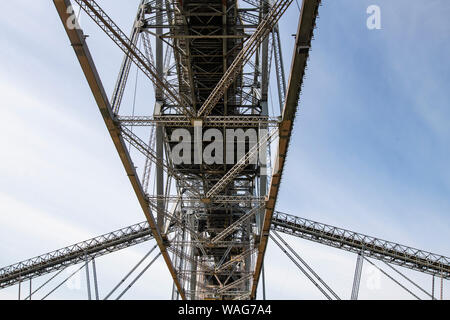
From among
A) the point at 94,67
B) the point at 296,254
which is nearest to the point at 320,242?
the point at 296,254

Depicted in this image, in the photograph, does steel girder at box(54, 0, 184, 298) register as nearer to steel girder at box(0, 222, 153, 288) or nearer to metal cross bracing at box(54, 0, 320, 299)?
metal cross bracing at box(54, 0, 320, 299)

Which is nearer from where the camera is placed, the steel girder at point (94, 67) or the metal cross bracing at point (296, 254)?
the steel girder at point (94, 67)

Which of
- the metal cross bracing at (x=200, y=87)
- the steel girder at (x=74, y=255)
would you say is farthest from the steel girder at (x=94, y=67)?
the steel girder at (x=74, y=255)

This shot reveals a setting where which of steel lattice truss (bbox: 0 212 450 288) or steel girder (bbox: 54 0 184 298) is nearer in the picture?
steel girder (bbox: 54 0 184 298)

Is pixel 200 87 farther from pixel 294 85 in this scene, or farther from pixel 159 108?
pixel 294 85

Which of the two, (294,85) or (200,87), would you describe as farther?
(200,87)

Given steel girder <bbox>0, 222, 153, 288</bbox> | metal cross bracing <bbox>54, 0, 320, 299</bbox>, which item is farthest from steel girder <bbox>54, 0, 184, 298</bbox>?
steel girder <bbox>0, 222, 153, 288</bbox>

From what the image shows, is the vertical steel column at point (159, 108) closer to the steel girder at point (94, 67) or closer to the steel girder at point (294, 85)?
the steel girder at point (94, 67)

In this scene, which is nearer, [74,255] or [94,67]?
[94,67]

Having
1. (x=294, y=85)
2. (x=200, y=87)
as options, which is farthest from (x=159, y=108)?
(x=294, y=85)

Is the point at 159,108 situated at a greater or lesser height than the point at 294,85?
greater

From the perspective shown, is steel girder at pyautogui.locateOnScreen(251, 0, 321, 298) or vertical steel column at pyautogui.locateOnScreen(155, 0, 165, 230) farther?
vertical steel column at pyautogui.locateOnScreen(155, 0, 165, 230)
